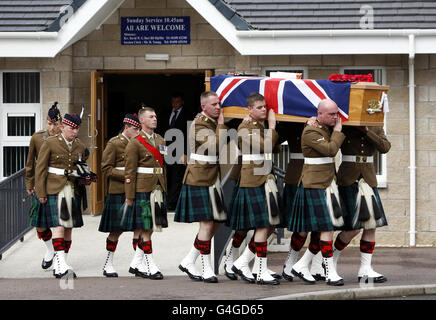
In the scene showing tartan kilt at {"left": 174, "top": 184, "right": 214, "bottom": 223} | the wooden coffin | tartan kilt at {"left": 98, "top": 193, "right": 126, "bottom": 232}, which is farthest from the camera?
tartan kilt at {"left": 98, "top": 193, "right": 126, "bottom": 232}

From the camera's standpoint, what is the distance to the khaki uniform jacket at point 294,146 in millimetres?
11078

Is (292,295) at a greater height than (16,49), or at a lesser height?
lesser

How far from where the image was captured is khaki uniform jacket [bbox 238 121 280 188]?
10617 millimetres

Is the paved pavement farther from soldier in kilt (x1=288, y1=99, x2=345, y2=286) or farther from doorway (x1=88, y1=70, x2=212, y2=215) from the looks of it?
doorway (x1=88, y1=70, x2=212, y2=215)

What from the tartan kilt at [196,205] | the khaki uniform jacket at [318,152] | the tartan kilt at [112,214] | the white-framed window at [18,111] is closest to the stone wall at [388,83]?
the white-framed window at [18,111]

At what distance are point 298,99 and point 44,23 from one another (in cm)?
568

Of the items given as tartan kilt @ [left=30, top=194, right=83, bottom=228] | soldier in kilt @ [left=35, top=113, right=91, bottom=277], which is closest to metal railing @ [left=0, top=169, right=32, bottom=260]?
tartan kilt @ [left=30, top=194, right=83, bottom=228]

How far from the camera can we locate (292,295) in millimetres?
9781

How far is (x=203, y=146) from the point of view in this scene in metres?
10.8

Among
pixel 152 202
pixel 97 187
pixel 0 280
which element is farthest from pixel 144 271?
pixel 97 187

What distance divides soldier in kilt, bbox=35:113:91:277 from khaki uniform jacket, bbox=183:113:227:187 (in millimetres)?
1421

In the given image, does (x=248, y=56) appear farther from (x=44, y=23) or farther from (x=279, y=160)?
(x=44, y=23)

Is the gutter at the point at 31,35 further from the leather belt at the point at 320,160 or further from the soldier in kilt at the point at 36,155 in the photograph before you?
the leather belt at the point at 320,160

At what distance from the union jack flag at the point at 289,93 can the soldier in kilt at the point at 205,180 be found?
0.29 meters
